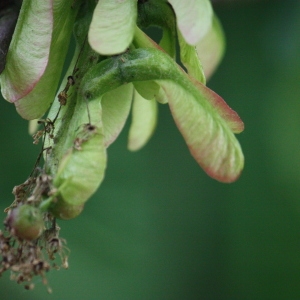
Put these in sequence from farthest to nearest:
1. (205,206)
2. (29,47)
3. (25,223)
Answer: (205,206)
(29,47)
(25,223)

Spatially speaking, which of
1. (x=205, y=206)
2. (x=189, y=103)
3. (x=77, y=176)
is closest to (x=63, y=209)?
(x=77, y=176)

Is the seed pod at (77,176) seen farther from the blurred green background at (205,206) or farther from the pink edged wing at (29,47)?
the blurred green background at (205,206)

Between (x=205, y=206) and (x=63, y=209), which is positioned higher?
(x=63, y=209)

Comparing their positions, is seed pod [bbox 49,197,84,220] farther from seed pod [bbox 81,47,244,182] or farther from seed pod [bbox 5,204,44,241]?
seed pod [bbox 81,47,244,182]

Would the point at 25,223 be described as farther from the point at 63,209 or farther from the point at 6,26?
the point at 6,26

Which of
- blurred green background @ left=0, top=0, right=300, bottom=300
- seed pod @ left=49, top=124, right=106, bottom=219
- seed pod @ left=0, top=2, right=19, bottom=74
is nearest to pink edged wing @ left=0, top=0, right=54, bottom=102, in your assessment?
seed pod @ left=0, top=2, right=19, bottom=74

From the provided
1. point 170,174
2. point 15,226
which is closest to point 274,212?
point 170,174
